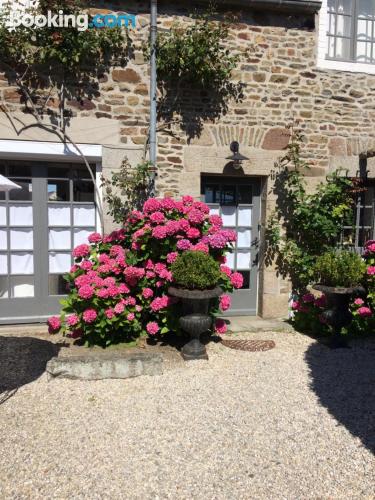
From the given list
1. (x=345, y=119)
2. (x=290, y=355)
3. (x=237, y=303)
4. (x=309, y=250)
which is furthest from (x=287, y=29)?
(x=290, y=355)

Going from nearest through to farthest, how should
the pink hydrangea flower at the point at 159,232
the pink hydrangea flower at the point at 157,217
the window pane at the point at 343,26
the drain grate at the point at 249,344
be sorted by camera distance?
the pink hydrangea flower at the point at 159,232 < the pink hydrangea flower at the point at 157,217 < the drain grate at the point at 249,344 < the window pane at the point at 343,26

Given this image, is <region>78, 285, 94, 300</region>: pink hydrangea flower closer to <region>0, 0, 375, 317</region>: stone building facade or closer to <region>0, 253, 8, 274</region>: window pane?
<region>0, 0, 375, 317</region>: stone building facade

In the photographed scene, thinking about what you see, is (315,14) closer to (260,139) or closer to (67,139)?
(260,139)

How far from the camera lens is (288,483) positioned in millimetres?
2396

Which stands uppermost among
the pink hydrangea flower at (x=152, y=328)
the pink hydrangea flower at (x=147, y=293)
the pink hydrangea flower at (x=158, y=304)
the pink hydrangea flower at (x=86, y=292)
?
the pink hydrangea flower at (x=86, y=292)

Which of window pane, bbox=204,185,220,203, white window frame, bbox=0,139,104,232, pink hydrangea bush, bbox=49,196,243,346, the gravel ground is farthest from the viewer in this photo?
window pane, bbox=204,185,220,203

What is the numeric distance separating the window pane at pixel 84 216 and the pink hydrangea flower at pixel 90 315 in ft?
6.00

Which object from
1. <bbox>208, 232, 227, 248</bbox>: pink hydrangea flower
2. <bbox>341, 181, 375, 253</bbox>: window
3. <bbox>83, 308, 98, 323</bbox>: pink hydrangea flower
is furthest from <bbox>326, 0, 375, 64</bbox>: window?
<bbox>83, 308, 98, 323</bbox>: pink hydrangea flower

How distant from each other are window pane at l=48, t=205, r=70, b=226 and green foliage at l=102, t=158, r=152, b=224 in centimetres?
59

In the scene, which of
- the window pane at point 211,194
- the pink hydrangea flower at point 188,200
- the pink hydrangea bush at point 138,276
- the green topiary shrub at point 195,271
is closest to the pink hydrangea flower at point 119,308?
the pink hydrangea bush at point 138,276

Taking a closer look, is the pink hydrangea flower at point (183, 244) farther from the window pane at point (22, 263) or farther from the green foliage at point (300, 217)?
the window pane at point (22, 263)

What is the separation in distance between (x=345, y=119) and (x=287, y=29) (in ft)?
5.11

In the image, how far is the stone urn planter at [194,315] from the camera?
162 inches

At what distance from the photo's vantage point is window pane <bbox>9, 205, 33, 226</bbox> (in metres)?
5.41
